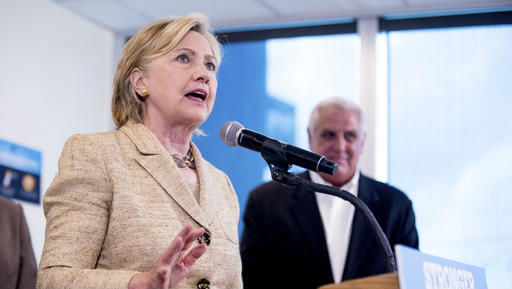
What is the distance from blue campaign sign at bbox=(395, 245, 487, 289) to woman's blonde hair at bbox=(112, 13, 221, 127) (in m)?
1.09

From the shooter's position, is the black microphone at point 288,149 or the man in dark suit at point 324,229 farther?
the man in dark suit at point 324,229

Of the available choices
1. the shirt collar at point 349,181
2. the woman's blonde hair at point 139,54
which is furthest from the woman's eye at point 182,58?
the shirt collar at point 349,181

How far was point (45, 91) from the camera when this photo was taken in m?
4.82

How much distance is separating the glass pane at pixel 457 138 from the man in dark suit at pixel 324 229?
121cm

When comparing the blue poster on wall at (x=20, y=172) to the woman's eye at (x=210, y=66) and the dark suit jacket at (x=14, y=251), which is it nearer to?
the dark suit jacket at (x=14, y=251)

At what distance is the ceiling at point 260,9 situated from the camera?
4.77 m

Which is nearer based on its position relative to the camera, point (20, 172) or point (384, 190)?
point (384, 190)

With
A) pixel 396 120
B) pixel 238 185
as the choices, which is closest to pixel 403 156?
pixel 396 120

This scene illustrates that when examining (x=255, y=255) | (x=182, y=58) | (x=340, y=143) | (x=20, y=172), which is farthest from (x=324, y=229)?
(x=20, y=172)

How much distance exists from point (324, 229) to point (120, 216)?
166cm

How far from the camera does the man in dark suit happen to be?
3238 mm

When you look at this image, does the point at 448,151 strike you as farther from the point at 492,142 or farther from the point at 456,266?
the point at 456,266

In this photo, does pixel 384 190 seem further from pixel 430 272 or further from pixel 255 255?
pixel 430 272

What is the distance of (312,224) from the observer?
336cm
